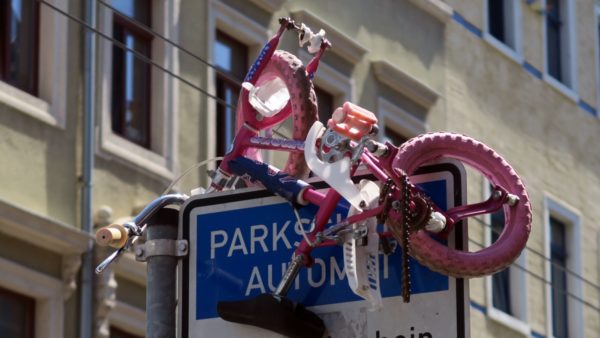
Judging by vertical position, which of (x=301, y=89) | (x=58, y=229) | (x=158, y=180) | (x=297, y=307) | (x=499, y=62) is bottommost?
(x=297, y=307)

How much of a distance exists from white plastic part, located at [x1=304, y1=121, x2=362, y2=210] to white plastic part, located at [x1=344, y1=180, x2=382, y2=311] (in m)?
0.03

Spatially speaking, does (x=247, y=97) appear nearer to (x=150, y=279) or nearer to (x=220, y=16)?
(x=150, y=279)

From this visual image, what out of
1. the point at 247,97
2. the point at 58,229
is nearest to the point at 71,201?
the point at 58,229

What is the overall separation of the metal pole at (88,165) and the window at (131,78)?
0.31m

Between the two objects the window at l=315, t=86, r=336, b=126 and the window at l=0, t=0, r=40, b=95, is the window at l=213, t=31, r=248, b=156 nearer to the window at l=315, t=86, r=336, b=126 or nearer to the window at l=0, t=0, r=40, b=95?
the window at l=315, t=86, r=336, b=126

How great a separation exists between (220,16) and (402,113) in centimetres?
427

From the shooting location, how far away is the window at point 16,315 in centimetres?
1692

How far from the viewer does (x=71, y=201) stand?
17.6 metres

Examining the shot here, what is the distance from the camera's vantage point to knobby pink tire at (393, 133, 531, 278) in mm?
6094

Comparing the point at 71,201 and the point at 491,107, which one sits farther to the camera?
the point at 491,107

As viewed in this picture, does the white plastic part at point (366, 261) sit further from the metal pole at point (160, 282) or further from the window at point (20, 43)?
the window at point (20, 43)

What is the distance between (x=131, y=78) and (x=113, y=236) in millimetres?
12523

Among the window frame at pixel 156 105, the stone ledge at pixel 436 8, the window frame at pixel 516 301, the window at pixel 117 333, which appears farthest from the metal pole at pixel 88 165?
the window frame at pixel 516 301

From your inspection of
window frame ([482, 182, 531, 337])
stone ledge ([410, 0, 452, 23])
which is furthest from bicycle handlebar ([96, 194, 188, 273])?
window frame ([482, 182, 531, 337])
